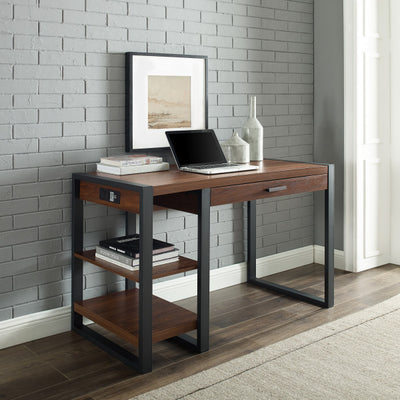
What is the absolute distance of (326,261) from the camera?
10.7 ft

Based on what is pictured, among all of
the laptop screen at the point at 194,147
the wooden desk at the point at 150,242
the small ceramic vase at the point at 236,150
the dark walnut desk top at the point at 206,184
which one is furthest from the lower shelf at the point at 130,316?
the small ceramic vase at the point at 236,150

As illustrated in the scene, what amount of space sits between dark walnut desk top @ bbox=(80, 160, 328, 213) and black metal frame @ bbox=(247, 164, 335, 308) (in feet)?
0.49

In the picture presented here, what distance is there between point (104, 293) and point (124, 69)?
47.7 inches

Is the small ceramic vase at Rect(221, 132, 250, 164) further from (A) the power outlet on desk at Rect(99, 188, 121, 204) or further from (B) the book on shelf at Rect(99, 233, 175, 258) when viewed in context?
(A) the power outlet on desk at Rect(99, 188, 121, 204)

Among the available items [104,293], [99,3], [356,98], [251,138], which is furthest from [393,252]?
[99,3]

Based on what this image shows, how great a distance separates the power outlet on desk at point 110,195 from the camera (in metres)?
2.58

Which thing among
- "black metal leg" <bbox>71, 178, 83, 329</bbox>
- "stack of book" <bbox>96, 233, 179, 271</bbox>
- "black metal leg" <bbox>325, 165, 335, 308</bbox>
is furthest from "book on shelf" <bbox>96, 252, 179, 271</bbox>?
"black metal leg" <bbox>325, 165, 335, 308</bbox>

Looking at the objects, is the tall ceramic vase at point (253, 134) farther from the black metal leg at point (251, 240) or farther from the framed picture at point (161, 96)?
the black metal leg at point (251, 240)

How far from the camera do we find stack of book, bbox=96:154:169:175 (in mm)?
2758

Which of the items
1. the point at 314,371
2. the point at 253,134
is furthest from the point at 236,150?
the point at 314,371

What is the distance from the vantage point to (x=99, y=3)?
291 cm

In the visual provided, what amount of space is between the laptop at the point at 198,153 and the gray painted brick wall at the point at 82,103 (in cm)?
34

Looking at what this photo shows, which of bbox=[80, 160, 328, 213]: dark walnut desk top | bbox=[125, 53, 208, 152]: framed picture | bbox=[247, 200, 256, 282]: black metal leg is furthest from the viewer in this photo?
bbox=[247, 200, 256, 282]: black metal leg

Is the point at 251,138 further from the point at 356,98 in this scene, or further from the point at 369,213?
the point at 369,213
